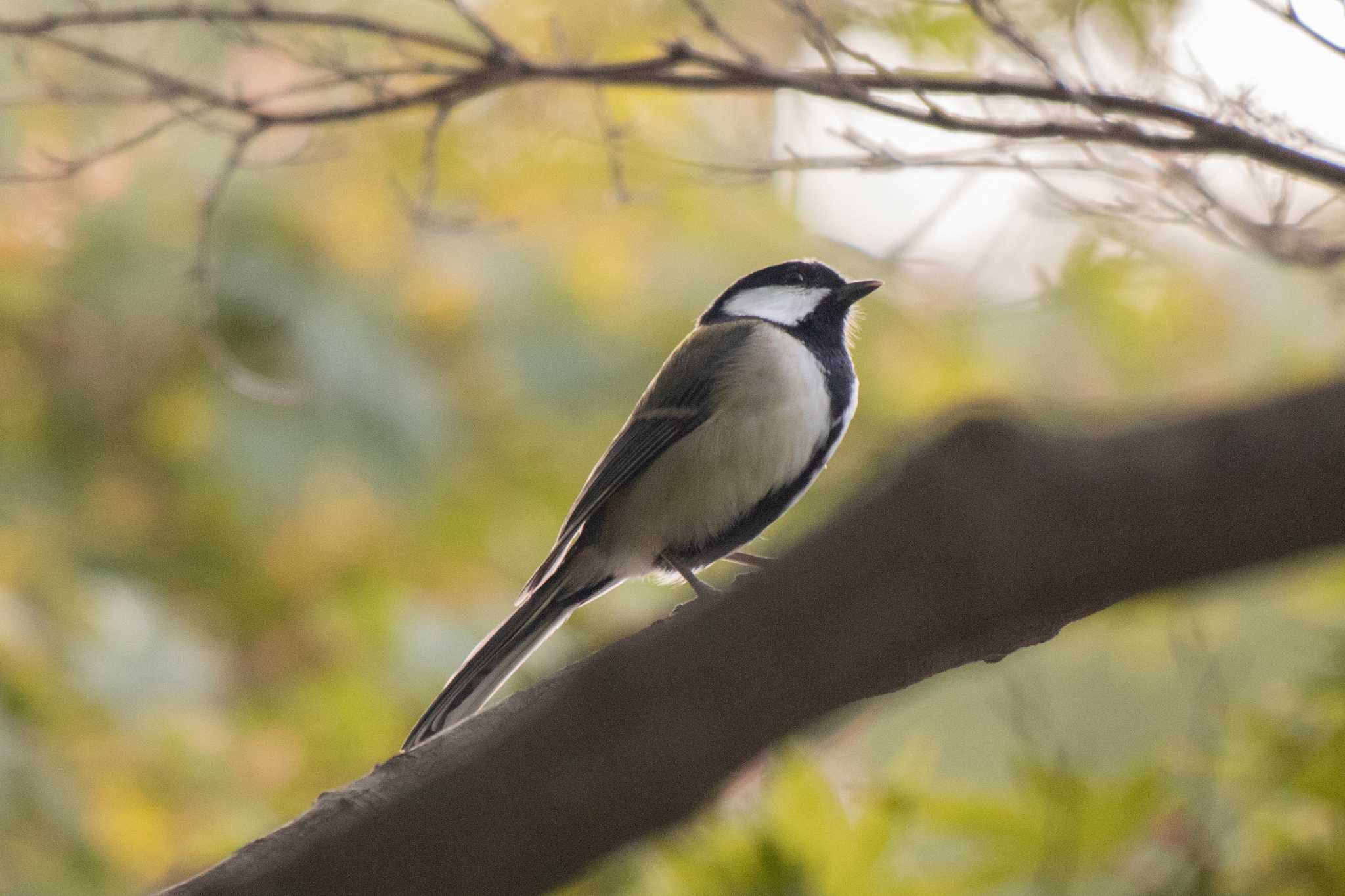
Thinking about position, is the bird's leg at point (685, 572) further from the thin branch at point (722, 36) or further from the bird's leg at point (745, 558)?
the thin branch at point (722, 36)

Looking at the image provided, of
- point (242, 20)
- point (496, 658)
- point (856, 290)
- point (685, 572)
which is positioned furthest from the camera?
point (856, 290)

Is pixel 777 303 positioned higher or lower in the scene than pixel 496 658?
higher

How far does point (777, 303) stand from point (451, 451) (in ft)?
4.68

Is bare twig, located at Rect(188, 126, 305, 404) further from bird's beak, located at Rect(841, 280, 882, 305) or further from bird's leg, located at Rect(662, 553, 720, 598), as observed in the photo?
bird's beak, located at Rect(841, 280, 882, 305)

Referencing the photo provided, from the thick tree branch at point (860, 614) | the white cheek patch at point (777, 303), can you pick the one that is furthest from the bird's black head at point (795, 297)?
the thick tree branch at point (860, 614)

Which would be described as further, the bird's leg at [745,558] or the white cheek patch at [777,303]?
the white cheek patch at [777,303]

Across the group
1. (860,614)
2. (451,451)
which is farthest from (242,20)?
(451,451)

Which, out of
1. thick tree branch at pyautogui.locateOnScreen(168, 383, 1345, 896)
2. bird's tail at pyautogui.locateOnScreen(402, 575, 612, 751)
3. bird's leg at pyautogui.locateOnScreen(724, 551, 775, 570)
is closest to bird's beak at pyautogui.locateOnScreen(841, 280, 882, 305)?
bird's leg at pyautogui.locateOnScreen(724, 551, 775, 570)

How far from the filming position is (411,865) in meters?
1.25

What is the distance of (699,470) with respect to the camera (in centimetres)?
283

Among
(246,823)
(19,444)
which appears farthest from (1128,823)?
(19,444)

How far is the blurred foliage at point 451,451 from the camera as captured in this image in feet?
8.77

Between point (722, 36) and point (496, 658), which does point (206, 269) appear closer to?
point (496, 658)

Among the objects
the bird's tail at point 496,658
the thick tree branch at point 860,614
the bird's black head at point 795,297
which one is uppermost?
the bird's black head at point 795,297
